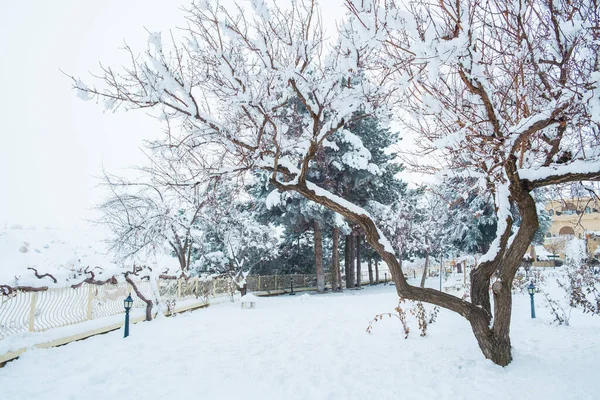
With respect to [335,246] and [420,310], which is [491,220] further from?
[420,310]

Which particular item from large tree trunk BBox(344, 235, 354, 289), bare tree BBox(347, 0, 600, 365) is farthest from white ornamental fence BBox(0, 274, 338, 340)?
large tree trunk BBox(344, 235, 354, 289)

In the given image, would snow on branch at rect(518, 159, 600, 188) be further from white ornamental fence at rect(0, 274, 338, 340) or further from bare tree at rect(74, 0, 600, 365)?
white ornamental fence at rect(0, 274, 338, 340)

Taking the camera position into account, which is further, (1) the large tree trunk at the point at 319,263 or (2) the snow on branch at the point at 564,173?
(1) the large tree trunk at the point at 319,263

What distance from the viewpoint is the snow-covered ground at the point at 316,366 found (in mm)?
4281

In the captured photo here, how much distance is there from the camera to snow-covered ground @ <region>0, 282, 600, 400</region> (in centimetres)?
428

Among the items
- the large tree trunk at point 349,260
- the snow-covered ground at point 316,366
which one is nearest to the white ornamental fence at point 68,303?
the snow-covered ground at point 316,366

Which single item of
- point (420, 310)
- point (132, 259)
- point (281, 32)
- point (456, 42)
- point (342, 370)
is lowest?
point (342, 370)

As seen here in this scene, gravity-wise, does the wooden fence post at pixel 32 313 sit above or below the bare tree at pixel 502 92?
below

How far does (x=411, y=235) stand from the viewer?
24016mm

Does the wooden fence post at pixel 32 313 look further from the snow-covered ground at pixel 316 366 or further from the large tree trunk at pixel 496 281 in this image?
the large tree trunk at pixel 496 281

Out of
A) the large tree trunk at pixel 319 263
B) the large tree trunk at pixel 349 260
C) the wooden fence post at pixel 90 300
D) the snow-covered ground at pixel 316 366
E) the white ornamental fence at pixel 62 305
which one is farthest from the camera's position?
the large tree trunk at pixel 349 260

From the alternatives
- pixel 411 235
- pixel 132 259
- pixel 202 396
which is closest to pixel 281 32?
pixel 202 396

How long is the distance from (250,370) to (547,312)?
8.35 metres

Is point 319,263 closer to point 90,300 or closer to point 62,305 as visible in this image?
point 90,300
